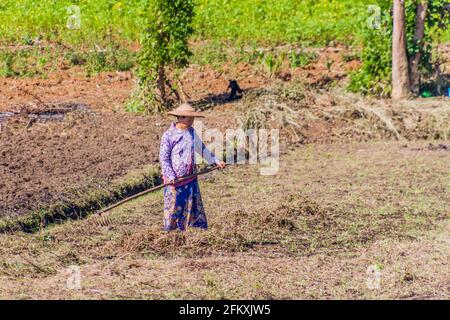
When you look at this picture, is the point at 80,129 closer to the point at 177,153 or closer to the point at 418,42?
the point at 177,153

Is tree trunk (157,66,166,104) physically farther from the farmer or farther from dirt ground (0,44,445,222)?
the farmer

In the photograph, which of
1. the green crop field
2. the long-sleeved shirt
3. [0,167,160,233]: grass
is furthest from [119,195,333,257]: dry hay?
the green crop field

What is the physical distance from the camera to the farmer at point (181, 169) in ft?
31.1

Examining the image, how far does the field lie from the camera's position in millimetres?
8258

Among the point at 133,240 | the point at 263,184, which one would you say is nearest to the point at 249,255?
Result: the point at 133,240

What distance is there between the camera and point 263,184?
1229 centimetres

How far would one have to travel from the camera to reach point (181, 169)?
31.4 feet

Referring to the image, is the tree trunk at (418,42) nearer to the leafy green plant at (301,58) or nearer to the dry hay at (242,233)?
the leafy green plant at (301,58)

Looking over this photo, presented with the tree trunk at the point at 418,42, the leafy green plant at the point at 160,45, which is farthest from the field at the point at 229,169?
the tree trunk at the point at 418,42
